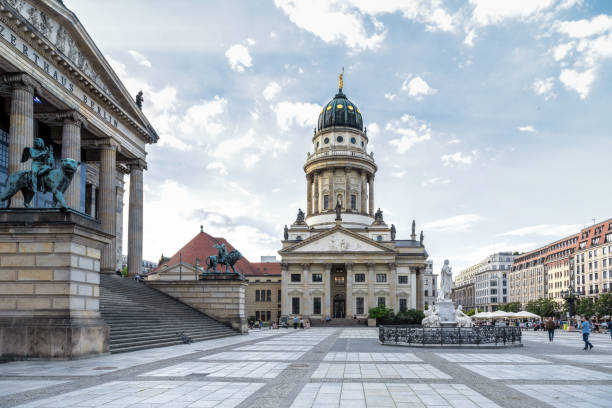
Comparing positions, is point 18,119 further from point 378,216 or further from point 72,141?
point 378,216

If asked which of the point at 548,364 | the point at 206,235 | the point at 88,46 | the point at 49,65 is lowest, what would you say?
the point at 548,364

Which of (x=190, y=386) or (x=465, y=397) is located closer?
(x=465, y=397)

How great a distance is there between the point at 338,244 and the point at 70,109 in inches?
2437

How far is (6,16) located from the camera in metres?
28.2

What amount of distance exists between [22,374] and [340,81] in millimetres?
109372

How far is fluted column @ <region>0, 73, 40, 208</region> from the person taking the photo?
98.0 feet

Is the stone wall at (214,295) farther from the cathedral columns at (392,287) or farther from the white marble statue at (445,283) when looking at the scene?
the cathedral columns at (392,287)

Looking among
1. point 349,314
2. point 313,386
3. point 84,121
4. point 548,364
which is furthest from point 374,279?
point 313,386

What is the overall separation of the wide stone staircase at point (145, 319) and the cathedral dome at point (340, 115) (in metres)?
71.7

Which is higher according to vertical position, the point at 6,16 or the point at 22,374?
the point at 6,16

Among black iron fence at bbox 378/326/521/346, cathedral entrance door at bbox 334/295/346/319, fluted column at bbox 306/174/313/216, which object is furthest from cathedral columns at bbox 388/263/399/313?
black iron fence at bbox 378/326/521/346

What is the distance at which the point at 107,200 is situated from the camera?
40.7 m

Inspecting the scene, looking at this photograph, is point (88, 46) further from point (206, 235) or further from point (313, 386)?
point (206, 235)

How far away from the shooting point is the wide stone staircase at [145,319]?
88.1 ft
